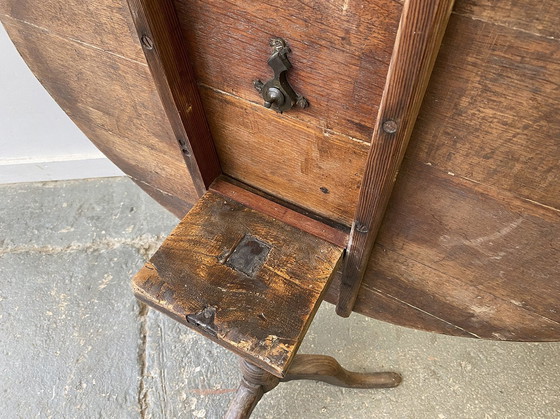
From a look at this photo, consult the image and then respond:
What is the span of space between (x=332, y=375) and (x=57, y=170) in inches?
57.3

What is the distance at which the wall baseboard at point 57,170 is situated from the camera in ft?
6.63

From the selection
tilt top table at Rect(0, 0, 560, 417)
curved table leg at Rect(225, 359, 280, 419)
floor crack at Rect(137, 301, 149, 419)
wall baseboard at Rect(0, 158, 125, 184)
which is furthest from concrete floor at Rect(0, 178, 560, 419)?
tilt top table at Rect(0, 0, 560, 417)

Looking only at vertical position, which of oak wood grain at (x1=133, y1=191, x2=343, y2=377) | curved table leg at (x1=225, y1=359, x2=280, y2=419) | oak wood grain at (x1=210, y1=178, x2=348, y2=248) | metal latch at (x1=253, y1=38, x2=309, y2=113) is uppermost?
metal latch at (x1=253, y1=38, x2=309, y2=113)

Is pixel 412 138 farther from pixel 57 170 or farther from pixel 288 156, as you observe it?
pixel 57 170

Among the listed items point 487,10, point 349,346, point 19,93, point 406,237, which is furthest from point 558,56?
point 19,93

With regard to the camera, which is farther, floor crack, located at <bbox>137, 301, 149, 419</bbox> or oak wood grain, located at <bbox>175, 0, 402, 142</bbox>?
floor crack, located at <bbox>137, 301, 149, 419</bbox>

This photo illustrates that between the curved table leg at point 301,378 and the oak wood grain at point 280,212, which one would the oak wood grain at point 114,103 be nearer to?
the oak wood grain at point 280,212

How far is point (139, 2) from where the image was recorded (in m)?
0.59

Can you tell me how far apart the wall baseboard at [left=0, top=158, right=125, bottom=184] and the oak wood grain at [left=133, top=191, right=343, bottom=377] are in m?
1.32

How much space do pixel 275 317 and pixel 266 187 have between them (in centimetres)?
25

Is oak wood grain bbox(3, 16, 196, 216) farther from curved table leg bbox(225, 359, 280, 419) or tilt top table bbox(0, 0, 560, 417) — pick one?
curved table leg bbox(225, 359, 280, 419)

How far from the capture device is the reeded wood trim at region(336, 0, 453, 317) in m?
0.44

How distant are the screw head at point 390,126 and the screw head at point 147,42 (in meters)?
0.33

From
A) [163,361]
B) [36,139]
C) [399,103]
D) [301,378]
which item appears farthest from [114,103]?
[36,139]
